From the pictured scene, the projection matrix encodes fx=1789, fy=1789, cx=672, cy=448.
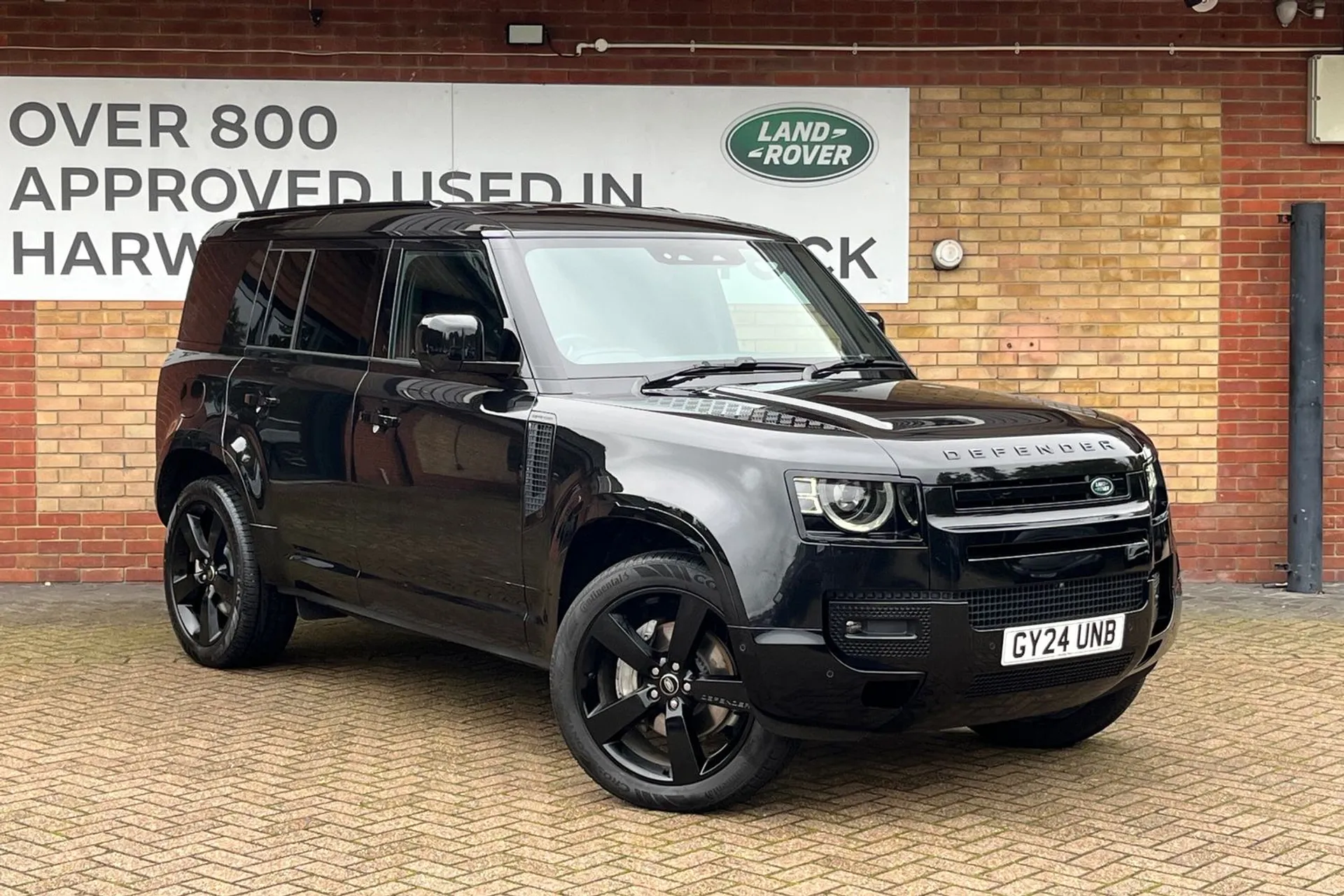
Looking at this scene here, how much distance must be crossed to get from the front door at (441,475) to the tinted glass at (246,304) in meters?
1.12


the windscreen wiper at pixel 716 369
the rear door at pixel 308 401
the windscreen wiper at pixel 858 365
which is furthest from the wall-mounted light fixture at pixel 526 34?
the windscreen wiper at pixel 716 369

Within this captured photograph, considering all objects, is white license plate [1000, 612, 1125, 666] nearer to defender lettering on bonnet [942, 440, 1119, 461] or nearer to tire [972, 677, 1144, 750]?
defender lettering on bonnet [942, 440, 1119, 461]

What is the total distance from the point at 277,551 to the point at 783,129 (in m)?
4.56

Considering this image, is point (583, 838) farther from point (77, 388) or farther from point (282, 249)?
point (77, 388)

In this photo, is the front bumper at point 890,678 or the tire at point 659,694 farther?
the tire at point 659,694

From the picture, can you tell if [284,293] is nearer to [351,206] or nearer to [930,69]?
[351,206]

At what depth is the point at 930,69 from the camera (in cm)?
1049

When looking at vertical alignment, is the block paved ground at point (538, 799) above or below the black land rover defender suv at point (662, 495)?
below

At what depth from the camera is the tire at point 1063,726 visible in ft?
20.2

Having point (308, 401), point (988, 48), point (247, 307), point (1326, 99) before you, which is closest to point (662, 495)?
point (308, 401)

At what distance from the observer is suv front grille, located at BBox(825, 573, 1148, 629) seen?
16.7 ft

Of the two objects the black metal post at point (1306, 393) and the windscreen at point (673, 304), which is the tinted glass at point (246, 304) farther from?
the black metal post at point (1306, 393)

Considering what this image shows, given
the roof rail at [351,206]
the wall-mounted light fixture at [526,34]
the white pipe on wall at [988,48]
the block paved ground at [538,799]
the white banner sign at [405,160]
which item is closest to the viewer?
the block paved ground at [538,799]

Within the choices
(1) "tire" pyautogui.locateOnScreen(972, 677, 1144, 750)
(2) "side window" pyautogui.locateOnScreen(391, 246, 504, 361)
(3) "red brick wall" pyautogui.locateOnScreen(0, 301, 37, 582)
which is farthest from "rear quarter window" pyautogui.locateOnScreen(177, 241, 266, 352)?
(1) "tire" pyautogui.locateOnScreen(972, 677, 1144, 750)
